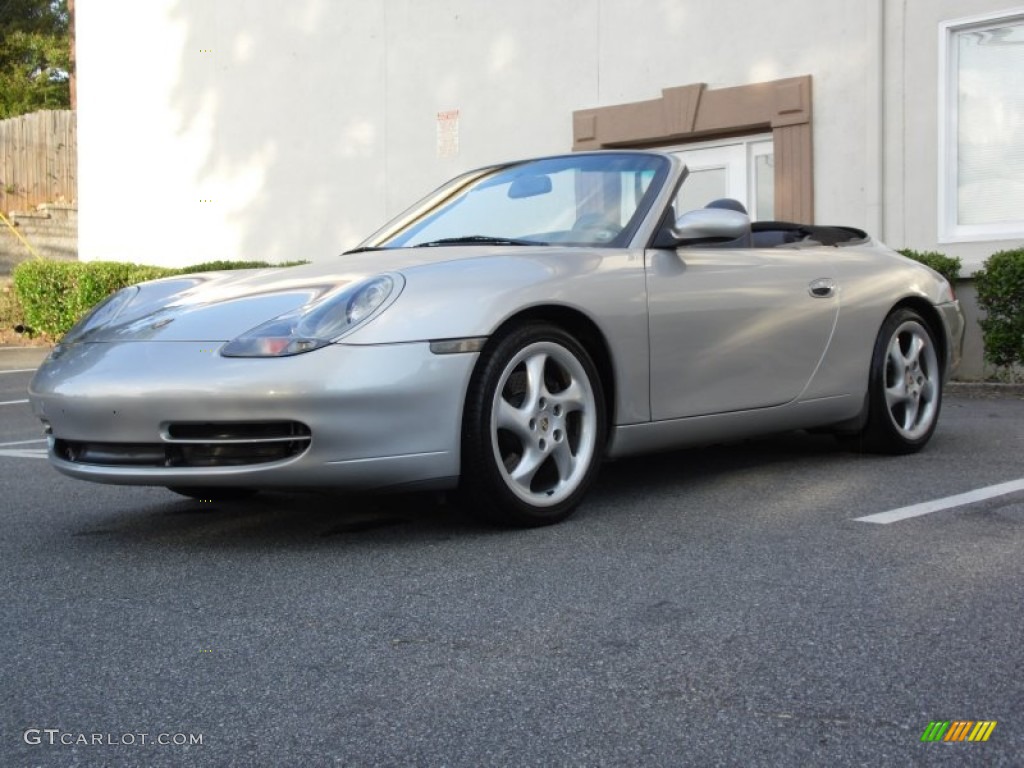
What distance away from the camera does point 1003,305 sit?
29.4 ft

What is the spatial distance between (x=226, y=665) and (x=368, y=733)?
534mm

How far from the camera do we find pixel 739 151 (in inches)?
447

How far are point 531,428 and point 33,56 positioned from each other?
106 ft

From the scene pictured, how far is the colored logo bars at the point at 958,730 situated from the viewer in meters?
2.22

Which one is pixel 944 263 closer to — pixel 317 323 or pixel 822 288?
pixel 822 288

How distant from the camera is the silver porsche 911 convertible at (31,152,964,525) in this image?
12.0 feet

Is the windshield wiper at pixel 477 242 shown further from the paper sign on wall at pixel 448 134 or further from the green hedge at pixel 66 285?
the green hedge at pixel 66 285

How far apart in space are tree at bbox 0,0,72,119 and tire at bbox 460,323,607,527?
2992cm

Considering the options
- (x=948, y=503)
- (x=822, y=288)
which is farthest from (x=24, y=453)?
(x=948, y=503)

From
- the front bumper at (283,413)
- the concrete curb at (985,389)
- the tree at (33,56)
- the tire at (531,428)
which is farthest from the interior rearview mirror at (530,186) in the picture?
the tree at (33,56)

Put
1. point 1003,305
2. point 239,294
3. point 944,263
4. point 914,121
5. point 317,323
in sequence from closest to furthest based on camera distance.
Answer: point 317,323
point 239,294
point 1003,305
point 944,263
point 914,121

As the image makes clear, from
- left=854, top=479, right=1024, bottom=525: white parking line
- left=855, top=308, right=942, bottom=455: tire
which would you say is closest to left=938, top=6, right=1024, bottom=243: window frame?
Result: left=855, top=308, right=942, bottom=455: tire

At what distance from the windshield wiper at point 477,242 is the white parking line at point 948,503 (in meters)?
1.49

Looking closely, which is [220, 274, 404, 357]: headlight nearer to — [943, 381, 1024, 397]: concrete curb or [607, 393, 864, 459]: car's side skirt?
[607, 393, 864, 459]: car's side skirt
